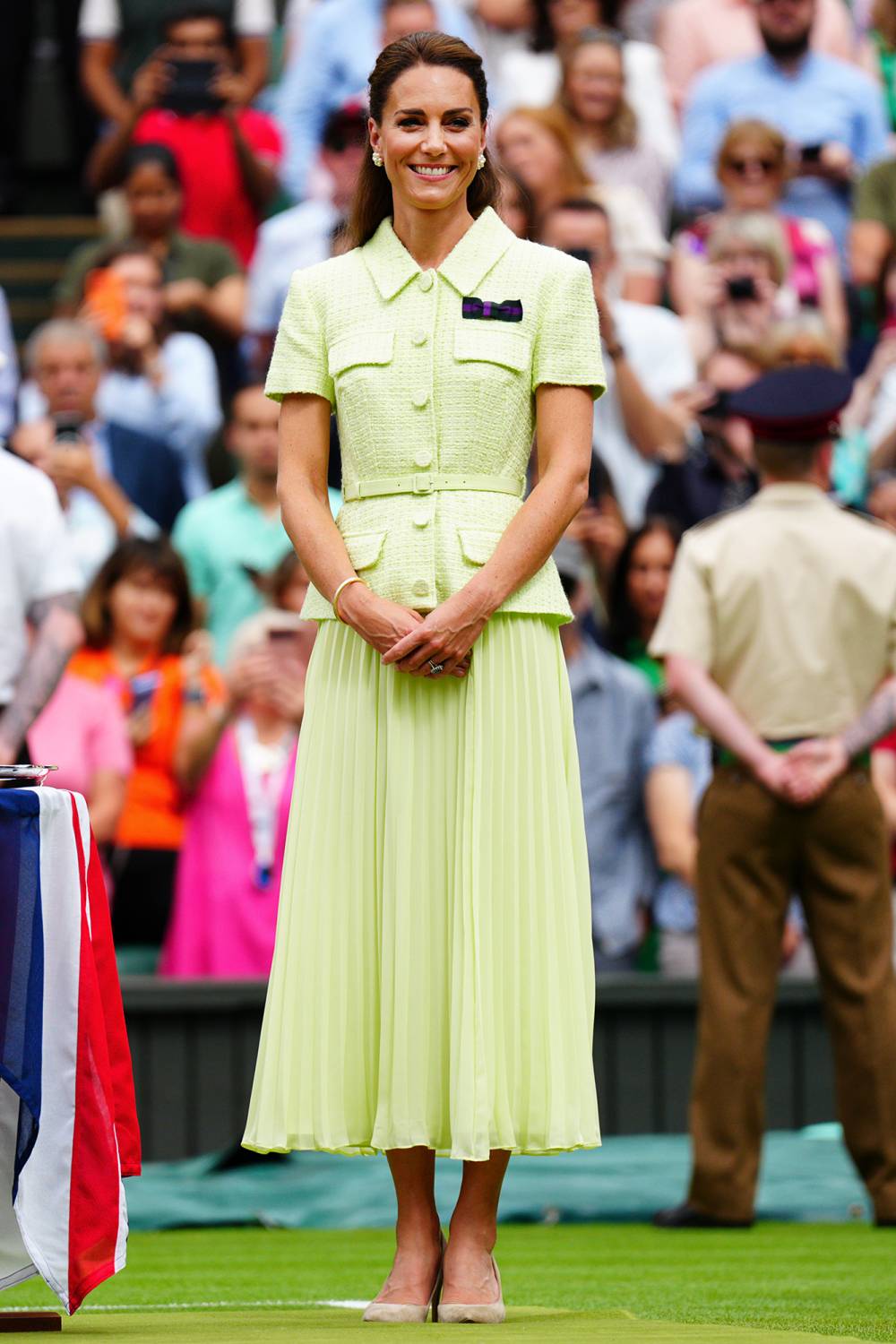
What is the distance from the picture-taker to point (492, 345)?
5027mm

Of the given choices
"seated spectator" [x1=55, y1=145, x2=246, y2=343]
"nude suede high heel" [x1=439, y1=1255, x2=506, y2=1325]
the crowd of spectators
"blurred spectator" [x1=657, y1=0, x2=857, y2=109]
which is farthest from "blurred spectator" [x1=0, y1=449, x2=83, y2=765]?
"blurred spectator" [x1=657, y1=0, x2=857, y2=109]

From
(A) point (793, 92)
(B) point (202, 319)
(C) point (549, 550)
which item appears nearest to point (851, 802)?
(C) point (549, 550)

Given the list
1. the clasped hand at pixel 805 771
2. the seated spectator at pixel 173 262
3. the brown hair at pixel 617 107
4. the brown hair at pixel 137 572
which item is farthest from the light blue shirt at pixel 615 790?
the brown hair at pixel 617 107

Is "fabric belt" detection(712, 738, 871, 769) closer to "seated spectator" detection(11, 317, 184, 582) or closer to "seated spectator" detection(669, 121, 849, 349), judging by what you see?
"seated spectator" detection(11, 317, 184, 582)

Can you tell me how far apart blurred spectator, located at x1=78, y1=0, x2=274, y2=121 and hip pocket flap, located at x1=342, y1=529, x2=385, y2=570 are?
986 cm

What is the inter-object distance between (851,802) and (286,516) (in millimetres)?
3006

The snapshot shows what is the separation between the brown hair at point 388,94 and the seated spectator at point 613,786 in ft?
14.3

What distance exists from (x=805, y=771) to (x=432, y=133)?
3.06 m

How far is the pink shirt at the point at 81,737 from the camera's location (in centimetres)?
942

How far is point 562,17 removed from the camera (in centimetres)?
1410

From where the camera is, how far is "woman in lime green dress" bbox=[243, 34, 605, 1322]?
482 centimetres

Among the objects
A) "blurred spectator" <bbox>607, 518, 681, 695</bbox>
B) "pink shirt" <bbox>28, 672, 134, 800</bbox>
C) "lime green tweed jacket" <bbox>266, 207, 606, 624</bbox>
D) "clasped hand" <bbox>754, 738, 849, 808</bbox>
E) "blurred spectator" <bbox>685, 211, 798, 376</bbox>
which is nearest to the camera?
"lime green tweed jacket" <bbox>266, 207, 606, 624</bbox>

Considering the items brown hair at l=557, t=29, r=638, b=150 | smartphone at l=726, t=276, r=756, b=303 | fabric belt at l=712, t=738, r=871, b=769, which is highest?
brown hair at l=557, t=29, r=638, b=150

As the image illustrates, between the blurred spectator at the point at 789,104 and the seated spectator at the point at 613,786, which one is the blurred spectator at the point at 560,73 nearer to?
the blurred spectator at the point at 789,104
